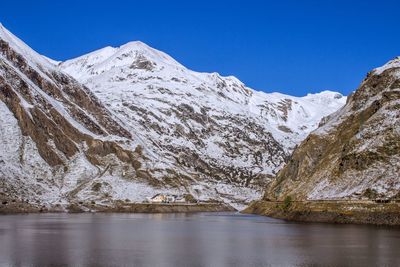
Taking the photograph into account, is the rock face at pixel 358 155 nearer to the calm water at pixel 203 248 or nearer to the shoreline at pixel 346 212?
the shoreline at pixel 346 212

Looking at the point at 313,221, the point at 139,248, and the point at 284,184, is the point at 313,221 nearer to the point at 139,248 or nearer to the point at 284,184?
the point at 284,184

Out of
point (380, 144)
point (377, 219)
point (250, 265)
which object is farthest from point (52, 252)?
point (380, 144)

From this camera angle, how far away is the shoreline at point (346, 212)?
402 ft

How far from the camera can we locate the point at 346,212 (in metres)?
133

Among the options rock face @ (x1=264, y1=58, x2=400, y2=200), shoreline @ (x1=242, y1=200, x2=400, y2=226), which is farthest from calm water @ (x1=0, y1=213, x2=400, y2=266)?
rock face @ (x1=264, y1=58, x2=400, y2=200)

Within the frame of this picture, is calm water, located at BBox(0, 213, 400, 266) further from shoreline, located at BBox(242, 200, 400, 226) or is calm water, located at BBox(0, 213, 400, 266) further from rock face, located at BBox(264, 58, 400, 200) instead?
rock face, located at BBox(264, 58, 400, 200)

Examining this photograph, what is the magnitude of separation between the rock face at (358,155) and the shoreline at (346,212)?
9.10ft

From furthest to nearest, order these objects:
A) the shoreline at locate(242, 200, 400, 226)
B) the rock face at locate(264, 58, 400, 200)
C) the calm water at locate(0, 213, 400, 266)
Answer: the rock face at locate(264, 58, 400, 200), the shoreline at locate(242, 200, 400, 226), the calm water at locate(0, 213, 400, 266)

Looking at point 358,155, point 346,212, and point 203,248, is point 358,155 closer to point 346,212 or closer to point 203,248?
point 346,212

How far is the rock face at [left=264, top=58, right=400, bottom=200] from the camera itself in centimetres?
13711

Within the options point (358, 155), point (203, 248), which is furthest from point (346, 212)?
point (203, 248)

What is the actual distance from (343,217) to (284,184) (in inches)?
2420

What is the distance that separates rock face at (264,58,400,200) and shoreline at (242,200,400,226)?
9.10ft

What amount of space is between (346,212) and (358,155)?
21.0 metres
